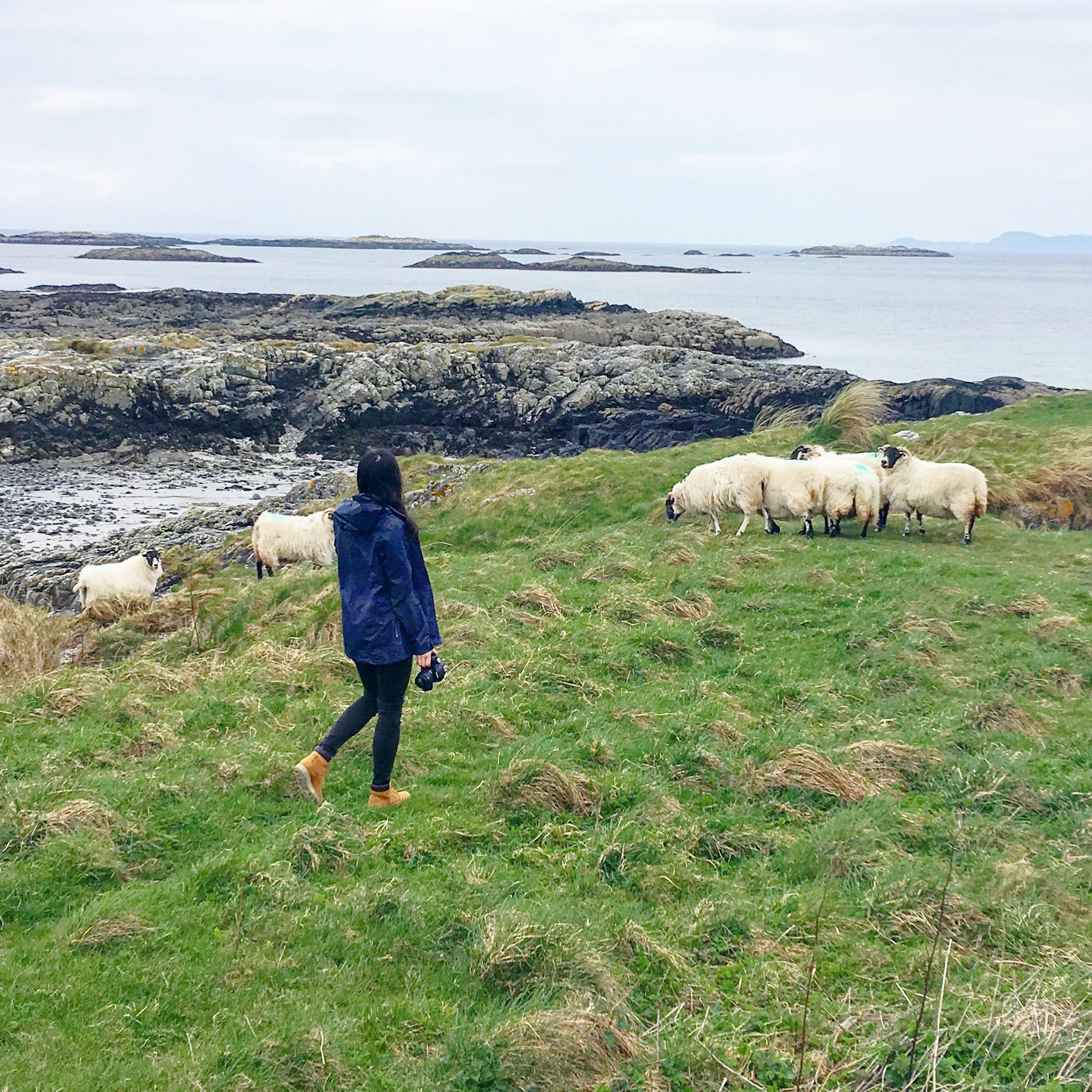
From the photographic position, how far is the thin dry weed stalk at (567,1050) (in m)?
4.59

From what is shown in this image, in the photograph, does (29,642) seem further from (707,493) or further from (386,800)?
(707,493)

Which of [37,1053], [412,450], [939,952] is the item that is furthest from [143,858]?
[412,450]

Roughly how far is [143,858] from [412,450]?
33.1m

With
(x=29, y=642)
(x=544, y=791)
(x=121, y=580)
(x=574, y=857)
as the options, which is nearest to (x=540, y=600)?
(x=544, y=791)

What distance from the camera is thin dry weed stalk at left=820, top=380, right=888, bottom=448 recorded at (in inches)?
883

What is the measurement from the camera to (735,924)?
6.03m

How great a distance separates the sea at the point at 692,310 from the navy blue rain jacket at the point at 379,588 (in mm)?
20803

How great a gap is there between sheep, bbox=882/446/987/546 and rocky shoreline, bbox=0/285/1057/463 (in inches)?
750

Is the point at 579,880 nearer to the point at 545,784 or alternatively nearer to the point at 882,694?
the point at 545,784

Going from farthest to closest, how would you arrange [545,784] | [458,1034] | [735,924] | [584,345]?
1. [584,345]
2. [545,784]
3. [735,924]
4. [458,1034]

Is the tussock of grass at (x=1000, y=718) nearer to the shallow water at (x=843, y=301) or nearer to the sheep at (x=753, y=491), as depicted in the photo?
the sheep at (x=753, y=491)

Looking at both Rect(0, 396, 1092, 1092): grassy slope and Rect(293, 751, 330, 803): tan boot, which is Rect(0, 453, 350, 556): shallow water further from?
Rect(293, 751, 330, 803): tan boot

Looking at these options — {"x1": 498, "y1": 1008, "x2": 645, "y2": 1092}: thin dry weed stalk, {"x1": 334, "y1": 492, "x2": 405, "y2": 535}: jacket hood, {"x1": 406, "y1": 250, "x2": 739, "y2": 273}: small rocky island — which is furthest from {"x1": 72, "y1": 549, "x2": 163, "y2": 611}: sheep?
{"x1": 406, "y1": 250, "x2": 739, "y2": 273}: small rocky island

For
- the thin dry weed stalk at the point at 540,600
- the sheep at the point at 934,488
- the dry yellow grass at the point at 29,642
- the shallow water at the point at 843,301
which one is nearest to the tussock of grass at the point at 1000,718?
the thin dry weed stalk at the point at 540,600
